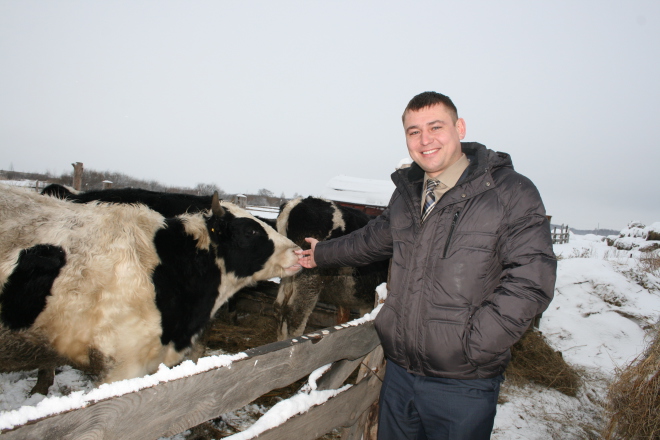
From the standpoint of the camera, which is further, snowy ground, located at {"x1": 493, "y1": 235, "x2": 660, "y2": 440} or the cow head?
snowy ground, located at {"x1": 493, "y1": 235, "x2": 660, "y2": 440}

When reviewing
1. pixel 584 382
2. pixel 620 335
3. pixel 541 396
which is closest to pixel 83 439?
pixel 541 396

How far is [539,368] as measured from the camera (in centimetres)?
525

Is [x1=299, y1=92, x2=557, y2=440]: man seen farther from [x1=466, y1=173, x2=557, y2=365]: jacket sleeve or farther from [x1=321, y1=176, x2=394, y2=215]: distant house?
[x1=321, y1=176, x2=394, y2=215]: distant house

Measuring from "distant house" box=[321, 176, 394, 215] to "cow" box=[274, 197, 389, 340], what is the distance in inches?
415

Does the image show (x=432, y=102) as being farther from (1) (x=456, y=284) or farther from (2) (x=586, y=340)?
(2) (x=586, y=340)

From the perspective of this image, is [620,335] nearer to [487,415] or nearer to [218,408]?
[487,415]

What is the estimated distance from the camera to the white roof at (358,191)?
19.0 m

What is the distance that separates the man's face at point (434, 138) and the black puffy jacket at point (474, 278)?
141mm

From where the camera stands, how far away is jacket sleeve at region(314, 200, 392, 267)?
8.35ft

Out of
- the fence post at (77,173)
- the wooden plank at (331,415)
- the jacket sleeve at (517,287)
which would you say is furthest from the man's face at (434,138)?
the fence post at (77,173)

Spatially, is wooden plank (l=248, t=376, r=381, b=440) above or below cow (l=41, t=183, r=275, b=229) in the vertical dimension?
below

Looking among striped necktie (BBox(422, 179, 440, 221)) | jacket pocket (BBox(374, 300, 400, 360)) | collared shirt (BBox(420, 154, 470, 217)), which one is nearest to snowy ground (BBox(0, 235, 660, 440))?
jacket pocket (BBox(374, 300, 400, 360))

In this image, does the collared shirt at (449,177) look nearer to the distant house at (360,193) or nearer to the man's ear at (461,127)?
the man's ear at (461,127)

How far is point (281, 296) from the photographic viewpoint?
18.3 ft
